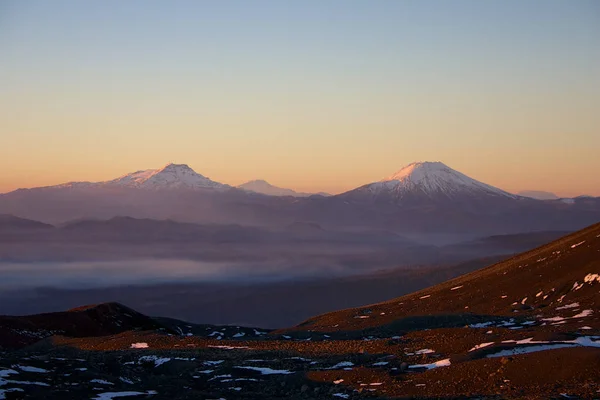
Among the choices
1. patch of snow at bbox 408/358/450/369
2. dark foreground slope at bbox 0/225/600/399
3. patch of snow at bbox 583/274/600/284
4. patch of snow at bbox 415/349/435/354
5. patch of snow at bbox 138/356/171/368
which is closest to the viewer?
dark foreground slope at bbox 0/225/600/399

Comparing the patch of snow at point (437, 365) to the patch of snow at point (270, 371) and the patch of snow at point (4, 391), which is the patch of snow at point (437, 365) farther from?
the patch of snow at point (4, 391)

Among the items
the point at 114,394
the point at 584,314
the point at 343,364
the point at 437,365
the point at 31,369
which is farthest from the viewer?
the point at 584,314

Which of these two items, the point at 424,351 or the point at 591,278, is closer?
the point at 424,351

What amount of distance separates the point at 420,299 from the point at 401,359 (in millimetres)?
70207

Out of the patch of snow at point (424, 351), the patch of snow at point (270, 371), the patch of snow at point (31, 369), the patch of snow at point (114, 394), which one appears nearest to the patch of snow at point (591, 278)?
the patch of snow at point (424, 351)

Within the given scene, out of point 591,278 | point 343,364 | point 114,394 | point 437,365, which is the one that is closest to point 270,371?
point 343,364

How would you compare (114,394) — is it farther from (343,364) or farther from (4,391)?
(343,364)

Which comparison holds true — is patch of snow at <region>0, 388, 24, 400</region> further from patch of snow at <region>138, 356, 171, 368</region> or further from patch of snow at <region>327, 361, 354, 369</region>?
patch of snow at <region>327, 361, 354, 369</region>

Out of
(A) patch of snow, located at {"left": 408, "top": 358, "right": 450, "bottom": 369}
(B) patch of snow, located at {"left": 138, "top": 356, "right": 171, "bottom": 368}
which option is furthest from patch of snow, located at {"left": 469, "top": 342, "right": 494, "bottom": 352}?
(B) patch of snow, located at {"left": 138, "top": 356, "right": 171, "bottom": 368}

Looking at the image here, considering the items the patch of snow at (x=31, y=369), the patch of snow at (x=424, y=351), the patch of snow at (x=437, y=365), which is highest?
the patch of snow at (x=31, y=369)

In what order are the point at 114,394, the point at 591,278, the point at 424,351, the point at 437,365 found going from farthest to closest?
the point at 591,278 → the point at 424,351 → the point at 437,365 → the point at 114,394

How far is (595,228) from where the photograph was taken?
137125 mm

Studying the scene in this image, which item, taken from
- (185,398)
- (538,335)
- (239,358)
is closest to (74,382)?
(185,398)

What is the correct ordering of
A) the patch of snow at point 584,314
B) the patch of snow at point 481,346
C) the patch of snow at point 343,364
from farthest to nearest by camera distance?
the patch of snow at point 584,314 → the patch of snow at point 343,364 → the patch of snow at point 481,346
